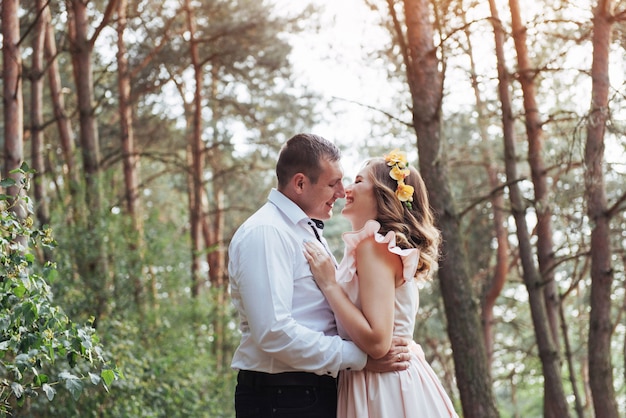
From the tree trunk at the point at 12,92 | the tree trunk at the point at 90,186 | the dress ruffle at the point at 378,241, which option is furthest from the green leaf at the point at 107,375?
the tree trunk at the point at 90,186

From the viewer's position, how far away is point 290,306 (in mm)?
3420

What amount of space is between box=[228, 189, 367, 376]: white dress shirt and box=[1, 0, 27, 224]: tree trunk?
310 cm

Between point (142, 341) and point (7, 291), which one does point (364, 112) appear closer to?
point (142, 341)

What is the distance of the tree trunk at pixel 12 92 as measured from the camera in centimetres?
619

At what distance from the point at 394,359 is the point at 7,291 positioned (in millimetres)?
1603

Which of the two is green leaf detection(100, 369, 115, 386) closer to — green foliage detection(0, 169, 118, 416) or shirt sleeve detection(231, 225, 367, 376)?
green foliage detection(0, 169, 118, 416)

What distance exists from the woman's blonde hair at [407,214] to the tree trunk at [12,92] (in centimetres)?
322

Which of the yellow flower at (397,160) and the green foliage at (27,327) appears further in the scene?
the yellow flower at (397,160)

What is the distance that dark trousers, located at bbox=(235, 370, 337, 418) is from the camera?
348 cm

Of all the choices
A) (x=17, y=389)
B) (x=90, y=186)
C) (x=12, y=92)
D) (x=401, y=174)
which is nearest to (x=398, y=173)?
(x=401, y=174)

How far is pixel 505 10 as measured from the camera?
9820 mm

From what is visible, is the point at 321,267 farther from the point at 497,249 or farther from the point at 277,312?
the point at 497,249

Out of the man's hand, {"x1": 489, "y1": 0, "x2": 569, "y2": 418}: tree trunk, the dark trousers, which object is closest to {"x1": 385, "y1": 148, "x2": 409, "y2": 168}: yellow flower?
the man's hand

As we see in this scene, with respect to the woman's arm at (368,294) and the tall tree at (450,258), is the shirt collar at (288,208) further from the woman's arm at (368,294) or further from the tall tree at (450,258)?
the tall tree at (450,258)
